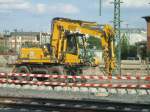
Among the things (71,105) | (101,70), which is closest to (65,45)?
(101,70)

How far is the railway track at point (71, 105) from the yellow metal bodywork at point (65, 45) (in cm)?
1081

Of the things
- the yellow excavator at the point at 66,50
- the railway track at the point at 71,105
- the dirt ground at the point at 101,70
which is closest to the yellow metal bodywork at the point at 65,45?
the yellow excavator at the point at 66,50

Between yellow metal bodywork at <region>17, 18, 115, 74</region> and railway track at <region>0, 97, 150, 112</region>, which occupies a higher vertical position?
yellow metal bodywork at <region>17, 18, 115, 74</region>

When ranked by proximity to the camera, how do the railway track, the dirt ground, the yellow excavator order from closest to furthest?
the railway track < the yellow excavator < the dirt ground

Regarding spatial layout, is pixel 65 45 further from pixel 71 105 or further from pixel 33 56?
pixel 71 105

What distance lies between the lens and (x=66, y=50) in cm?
2798

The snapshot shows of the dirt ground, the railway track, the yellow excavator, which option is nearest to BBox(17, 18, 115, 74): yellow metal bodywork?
the yellow excavator

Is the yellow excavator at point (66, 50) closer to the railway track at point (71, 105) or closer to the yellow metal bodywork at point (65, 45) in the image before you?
the yellow metal bodywork at point (65, 45)

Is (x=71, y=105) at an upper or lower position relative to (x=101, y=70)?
lower

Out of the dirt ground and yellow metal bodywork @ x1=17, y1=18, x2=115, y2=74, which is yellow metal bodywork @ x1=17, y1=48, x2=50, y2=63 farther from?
the dirt ground

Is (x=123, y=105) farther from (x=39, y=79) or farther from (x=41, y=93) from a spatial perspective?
(x=39, y=79)

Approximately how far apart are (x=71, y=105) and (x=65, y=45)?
1251 cm

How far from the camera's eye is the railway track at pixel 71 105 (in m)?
14.5

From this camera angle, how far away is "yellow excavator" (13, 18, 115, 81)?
91.2 ft
